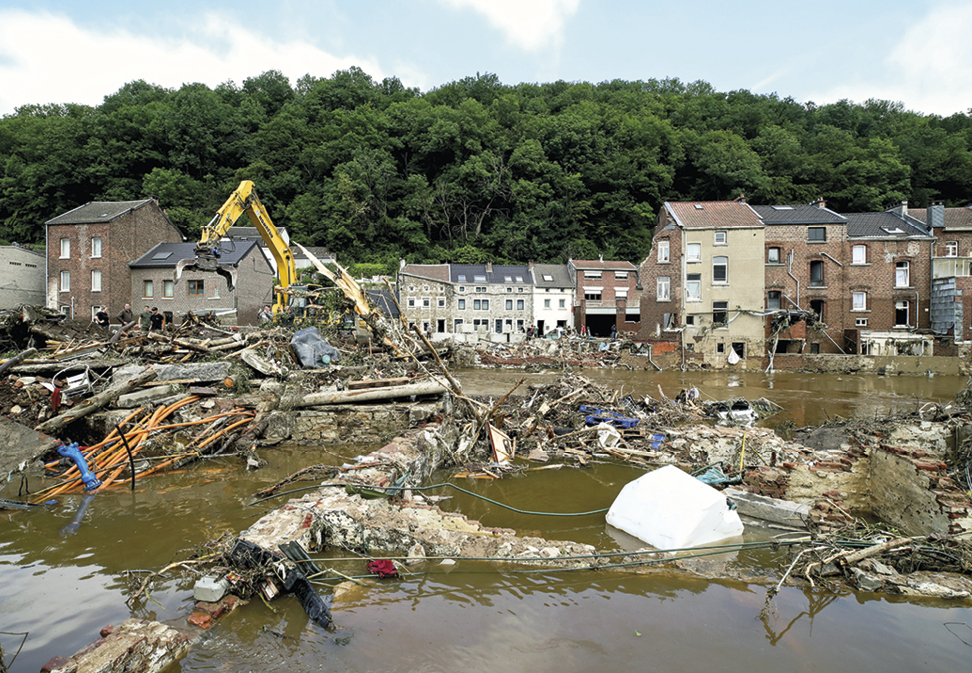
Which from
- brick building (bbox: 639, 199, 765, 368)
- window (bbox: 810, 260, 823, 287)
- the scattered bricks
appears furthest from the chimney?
the scattered bricks

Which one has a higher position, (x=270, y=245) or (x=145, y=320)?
(x=270, y=245)

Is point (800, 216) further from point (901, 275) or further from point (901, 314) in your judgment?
point (901, 314)

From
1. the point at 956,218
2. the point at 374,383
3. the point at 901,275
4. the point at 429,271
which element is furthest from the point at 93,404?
the point at 956,218

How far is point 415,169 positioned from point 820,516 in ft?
216

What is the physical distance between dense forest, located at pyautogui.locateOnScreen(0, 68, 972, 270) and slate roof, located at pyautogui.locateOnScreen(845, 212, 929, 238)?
2313 centimetres

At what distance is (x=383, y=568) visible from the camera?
5223mm

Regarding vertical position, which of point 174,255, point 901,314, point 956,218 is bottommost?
point 901,314

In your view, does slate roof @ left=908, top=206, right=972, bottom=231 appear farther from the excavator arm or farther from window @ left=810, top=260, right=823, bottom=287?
the excavator arm

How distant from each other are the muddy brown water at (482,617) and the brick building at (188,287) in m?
29.2

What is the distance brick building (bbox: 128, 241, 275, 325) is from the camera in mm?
32969

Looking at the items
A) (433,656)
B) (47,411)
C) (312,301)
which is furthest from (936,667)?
(312,301)

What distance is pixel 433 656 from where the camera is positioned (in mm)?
3969

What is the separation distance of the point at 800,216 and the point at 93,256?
51024 millimetres

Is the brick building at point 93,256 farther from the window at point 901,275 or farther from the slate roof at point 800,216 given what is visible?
the window at point 901,275
